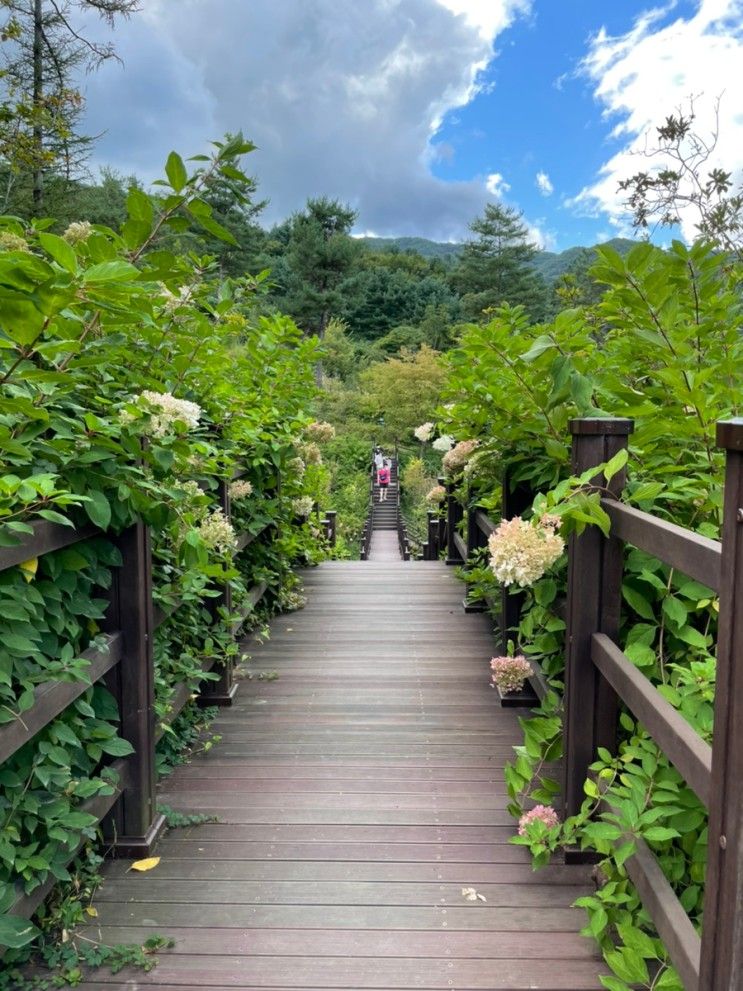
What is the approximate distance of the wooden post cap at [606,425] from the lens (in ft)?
5.66

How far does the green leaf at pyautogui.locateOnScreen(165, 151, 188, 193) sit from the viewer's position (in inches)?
57.2

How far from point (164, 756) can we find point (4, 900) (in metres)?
1.09

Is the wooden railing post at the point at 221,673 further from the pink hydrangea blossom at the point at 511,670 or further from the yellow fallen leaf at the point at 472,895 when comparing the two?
the yellow fallen leaf at the point at 472,895

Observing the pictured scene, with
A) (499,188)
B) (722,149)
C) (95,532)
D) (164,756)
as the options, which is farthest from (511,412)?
(499,188)

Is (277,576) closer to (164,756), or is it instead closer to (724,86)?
(164,756)

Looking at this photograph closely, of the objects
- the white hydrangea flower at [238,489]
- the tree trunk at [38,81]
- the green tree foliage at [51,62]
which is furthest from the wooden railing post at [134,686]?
the tree trunk at [38,81]

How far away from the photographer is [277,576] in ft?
14.5

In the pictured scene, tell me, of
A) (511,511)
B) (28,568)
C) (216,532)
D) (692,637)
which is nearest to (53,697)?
(28,568)

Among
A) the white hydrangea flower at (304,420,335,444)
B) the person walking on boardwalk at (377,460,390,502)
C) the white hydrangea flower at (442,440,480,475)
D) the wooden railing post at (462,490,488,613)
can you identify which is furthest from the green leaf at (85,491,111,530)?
the person walking on boardwalk at (377,460,390,502)

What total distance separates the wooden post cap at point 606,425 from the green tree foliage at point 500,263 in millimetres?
32716

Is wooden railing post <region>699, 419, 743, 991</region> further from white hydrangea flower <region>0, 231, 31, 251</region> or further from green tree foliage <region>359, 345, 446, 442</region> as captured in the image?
green tree foliage <region>359, 345, 446, 442</region>

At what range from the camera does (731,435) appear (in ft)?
3.05

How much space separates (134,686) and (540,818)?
1097mm

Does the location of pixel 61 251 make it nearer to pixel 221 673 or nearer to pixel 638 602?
pixel 638 602
